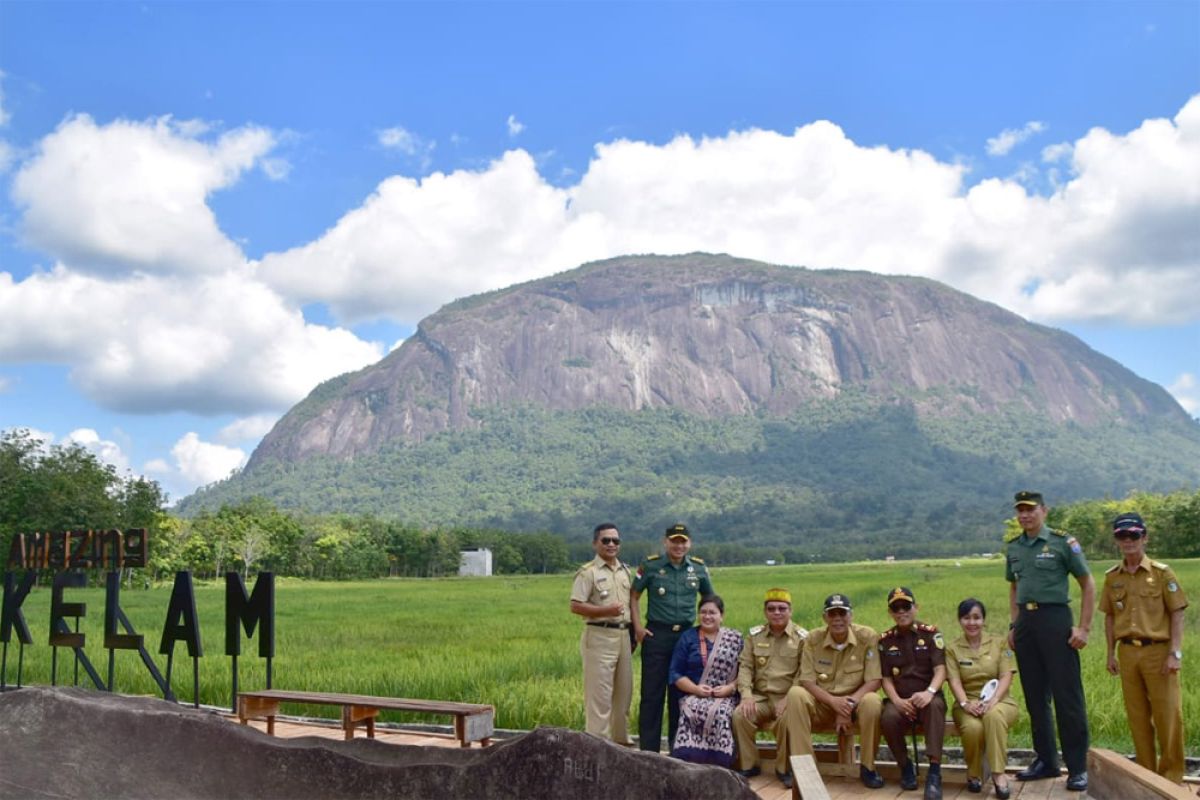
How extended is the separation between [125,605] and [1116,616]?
2899 cm

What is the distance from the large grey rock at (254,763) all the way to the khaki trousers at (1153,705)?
396cm

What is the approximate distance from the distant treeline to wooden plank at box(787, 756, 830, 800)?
29.1 meters

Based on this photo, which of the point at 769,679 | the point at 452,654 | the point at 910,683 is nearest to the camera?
the point at 910,683

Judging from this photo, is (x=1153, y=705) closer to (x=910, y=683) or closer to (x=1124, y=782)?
(x=910, y=683)

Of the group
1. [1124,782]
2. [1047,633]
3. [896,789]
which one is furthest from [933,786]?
[1124,782]

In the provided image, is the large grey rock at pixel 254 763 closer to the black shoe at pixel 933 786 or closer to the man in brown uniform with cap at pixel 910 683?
the black shoe at pixel 933 786

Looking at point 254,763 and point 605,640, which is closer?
point 254,763

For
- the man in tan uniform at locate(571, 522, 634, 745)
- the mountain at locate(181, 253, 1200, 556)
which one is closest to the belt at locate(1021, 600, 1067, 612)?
the man in tan uniform at locate(571, 522, 634, 745)

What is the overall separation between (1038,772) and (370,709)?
13.3 feet

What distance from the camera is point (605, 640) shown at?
21.7 ft

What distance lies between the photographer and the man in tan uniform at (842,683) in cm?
566

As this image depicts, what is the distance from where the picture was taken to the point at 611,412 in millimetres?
188500

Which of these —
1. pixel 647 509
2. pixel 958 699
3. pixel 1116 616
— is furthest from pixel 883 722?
pixel 647 509

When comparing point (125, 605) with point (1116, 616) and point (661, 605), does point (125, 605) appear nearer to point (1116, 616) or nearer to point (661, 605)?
point (661, 605)
